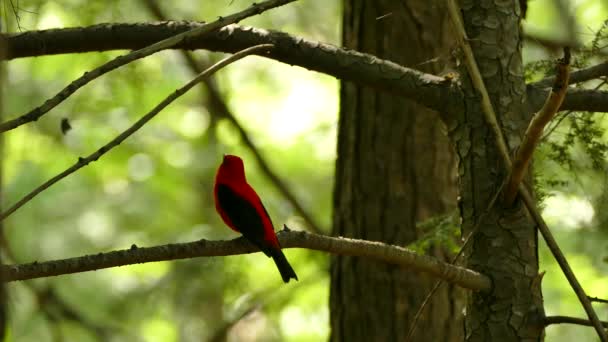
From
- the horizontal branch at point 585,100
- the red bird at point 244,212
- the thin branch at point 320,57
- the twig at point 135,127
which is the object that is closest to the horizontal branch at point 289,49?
the thin branch at point 320,57

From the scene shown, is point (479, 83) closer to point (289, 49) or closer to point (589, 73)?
point (589, 73)

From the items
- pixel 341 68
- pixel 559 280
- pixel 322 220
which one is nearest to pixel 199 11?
pixel 322 220

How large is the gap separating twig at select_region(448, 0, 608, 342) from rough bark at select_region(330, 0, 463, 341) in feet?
6.69

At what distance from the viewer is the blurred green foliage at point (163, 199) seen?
7555 mm

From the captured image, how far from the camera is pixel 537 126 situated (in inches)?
110

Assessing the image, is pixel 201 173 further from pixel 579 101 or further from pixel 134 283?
pixel 579 101

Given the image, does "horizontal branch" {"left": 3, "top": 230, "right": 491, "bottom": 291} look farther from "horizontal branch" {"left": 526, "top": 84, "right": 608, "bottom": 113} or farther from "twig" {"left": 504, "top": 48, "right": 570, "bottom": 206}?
"horizontal branch" {"left": 526, "top": 84, "right": 608, "bottom": 113}

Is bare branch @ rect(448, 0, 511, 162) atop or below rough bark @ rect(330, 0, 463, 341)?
below

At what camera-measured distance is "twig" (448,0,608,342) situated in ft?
9.65

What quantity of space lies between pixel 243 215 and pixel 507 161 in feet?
4.53

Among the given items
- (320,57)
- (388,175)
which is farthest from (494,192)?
(388,175)

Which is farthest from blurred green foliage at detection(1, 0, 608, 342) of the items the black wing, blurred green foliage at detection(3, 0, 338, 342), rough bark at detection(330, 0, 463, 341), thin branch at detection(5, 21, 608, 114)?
thin branch at detection(5, 21, 608, 114)

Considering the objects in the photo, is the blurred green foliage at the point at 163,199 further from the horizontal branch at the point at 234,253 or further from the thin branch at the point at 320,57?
the horizontal branch at the point at 234,253

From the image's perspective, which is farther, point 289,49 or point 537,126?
point 289,49
